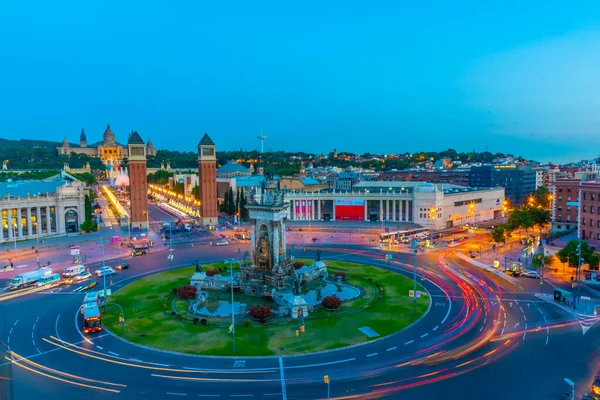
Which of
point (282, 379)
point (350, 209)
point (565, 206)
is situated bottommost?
point (282, 379)

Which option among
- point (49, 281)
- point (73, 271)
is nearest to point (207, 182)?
point (73, 271)

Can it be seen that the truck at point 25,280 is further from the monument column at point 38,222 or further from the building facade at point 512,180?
the building facade at point 512,180

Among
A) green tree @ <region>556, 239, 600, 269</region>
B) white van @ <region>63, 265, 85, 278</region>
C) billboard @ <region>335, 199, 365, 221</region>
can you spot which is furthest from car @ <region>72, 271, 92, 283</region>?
billboard @ <region>335, 199, 365, 221</region>

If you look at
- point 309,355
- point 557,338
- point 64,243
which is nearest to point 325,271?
point 309,355

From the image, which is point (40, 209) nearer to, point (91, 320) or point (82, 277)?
point (82, 277)

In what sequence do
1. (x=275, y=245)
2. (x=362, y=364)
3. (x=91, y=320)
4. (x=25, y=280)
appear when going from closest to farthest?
1. (x=362, y=364)
2. (x=91, y=320)
3. (x=275, y=245)
4. (x=25, y=280)

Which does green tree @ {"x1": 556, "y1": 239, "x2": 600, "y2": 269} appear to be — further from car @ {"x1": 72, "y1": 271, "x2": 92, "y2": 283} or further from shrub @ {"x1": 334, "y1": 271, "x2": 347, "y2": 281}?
car @ {"x1": 72, "y1": 271, "x2": 92, "y2": 283}

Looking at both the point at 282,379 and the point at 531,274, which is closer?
the point at 282,379
